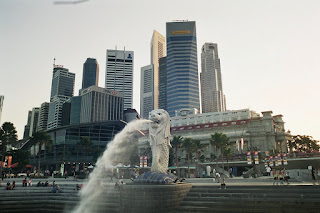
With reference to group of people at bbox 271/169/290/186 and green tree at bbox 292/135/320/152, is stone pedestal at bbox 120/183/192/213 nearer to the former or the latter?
group of people at bbox 271/169/290/186

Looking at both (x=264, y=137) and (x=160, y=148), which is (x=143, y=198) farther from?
(x=264, y=137)

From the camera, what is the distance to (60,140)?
8525 cm

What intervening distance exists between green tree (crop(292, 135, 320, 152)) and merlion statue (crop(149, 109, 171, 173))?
81342 mm

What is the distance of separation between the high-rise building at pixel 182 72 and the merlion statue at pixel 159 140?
152725 millimetres

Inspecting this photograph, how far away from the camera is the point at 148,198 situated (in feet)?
55.4

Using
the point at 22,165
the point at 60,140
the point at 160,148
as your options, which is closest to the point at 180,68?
the point at 60,140

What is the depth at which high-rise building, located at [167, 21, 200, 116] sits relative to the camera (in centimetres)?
17538

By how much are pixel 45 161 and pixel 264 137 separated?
253 ft

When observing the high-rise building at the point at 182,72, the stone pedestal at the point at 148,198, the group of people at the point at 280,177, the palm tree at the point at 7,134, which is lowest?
the stone pedestal at the point at 148,198

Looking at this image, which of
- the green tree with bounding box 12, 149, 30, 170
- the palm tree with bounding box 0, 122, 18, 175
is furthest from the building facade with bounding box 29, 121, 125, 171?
the palm tree with bounding box 0, 122, 18, 175

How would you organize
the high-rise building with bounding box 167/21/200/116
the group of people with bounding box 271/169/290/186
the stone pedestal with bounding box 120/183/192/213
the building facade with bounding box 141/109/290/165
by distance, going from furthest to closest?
the high-rise building with bounding box 167/21/200/116 < the building facade with bounding box 141/109/290/165 < the group of people with bounding box 271/169/290/186 < the stone pedestal with bounding box 120/183/192/213

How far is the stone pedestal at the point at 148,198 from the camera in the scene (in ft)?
55.2

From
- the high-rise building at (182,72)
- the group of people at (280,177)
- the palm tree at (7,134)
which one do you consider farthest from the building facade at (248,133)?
the high-rise building at (182,72)

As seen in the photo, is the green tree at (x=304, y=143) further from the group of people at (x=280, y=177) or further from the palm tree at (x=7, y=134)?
the palm tree at (x=7, y=134)
